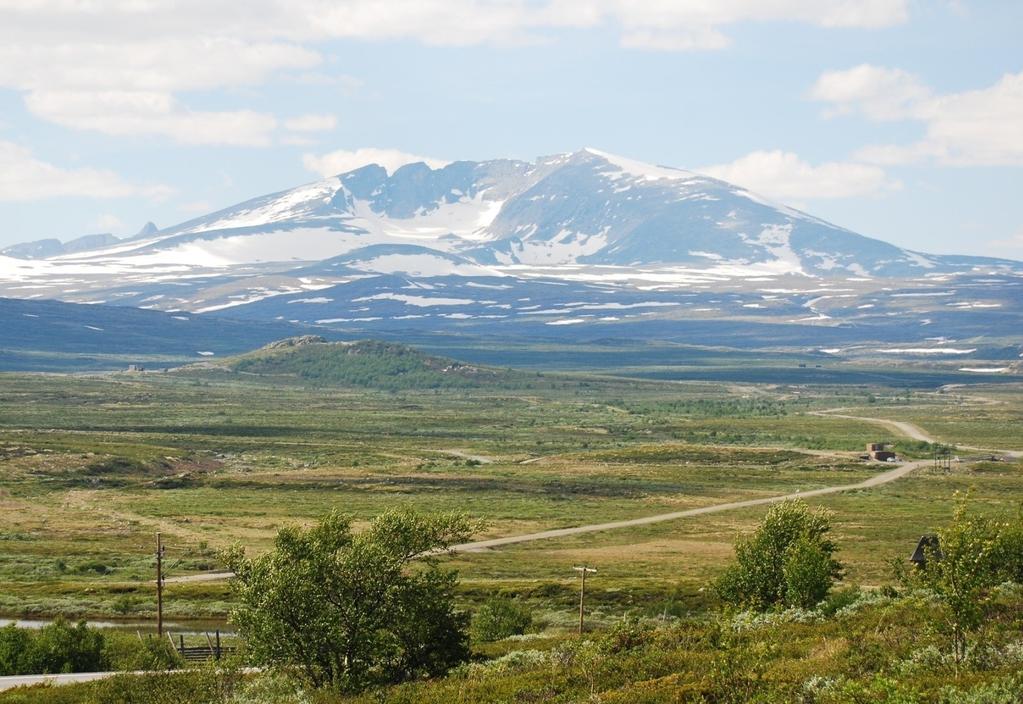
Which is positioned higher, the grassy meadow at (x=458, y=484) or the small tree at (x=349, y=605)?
the small tree at (x=349, y=605)

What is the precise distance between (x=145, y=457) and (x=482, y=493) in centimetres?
3539

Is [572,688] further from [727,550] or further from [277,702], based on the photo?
[727,550]

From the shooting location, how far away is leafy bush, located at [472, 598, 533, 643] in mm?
47250

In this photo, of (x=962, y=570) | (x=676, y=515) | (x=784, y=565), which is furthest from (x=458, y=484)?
(x=962, y=570)

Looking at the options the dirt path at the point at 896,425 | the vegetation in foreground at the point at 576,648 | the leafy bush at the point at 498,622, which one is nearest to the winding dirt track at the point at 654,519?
the leafy bush at the point at 498,622

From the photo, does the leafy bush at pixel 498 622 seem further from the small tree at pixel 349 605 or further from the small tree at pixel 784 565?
the small tree at pixel 349 605

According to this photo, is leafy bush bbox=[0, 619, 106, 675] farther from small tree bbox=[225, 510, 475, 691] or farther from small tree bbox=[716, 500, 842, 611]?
small tree bbox=[716, 500, 842, 611]

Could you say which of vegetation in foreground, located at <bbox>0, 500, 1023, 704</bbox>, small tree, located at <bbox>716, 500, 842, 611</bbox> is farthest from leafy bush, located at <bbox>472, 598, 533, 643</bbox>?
small tree, located at <bbox>716, 500, 842, 611</bbox>

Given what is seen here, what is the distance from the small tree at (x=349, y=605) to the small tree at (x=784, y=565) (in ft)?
44.3

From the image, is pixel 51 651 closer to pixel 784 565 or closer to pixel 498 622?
pixel 498 622

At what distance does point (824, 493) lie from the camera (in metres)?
107

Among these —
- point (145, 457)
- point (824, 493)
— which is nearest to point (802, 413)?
point (824, 493)

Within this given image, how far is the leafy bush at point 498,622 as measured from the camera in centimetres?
4725

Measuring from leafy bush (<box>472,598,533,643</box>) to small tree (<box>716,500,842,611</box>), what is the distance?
24.2 ft
